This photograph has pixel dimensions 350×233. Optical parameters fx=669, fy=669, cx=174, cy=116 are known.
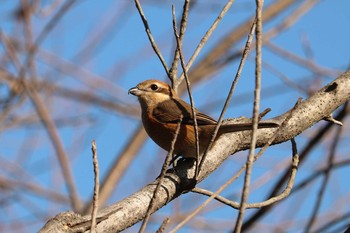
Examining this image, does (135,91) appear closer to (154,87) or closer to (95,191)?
(154,87)

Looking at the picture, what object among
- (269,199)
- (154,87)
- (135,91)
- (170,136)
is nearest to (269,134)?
(269,199)

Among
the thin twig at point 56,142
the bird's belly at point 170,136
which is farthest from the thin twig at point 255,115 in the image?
the thin twig at point 56,142

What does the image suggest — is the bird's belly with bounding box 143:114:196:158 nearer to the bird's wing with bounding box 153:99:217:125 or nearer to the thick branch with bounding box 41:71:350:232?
the bird's wing with bounding box 153:99:217:125

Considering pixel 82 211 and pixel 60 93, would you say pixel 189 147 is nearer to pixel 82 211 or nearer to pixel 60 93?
pixel 82 211

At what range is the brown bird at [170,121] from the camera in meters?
4.49

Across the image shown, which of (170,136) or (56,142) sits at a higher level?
(56,142)

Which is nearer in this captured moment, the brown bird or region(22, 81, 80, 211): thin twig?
the brown bird

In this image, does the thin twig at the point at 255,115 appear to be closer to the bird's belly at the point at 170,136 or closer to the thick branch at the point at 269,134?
the thick branch at the point at 269,134

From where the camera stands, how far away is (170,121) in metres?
4.99

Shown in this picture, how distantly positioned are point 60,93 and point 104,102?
48 cm

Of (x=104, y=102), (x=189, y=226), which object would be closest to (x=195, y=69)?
(x=104, y=102)

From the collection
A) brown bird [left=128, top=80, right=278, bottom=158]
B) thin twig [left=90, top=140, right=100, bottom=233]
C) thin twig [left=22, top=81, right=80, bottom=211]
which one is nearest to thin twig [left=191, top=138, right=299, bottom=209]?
brown bird [left=128, top=80, right=278, bottom=158]

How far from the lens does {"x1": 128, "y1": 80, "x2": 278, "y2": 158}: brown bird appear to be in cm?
A: 449

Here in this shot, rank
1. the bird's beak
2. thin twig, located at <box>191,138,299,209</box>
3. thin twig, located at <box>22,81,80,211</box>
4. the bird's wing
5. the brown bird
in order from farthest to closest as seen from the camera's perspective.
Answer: thin twig, located at <box>22,81,80,211</box>, the bird's beak, the bird's wing, the brown bird, thin twig, located at <box>191,138,299,209</box>
